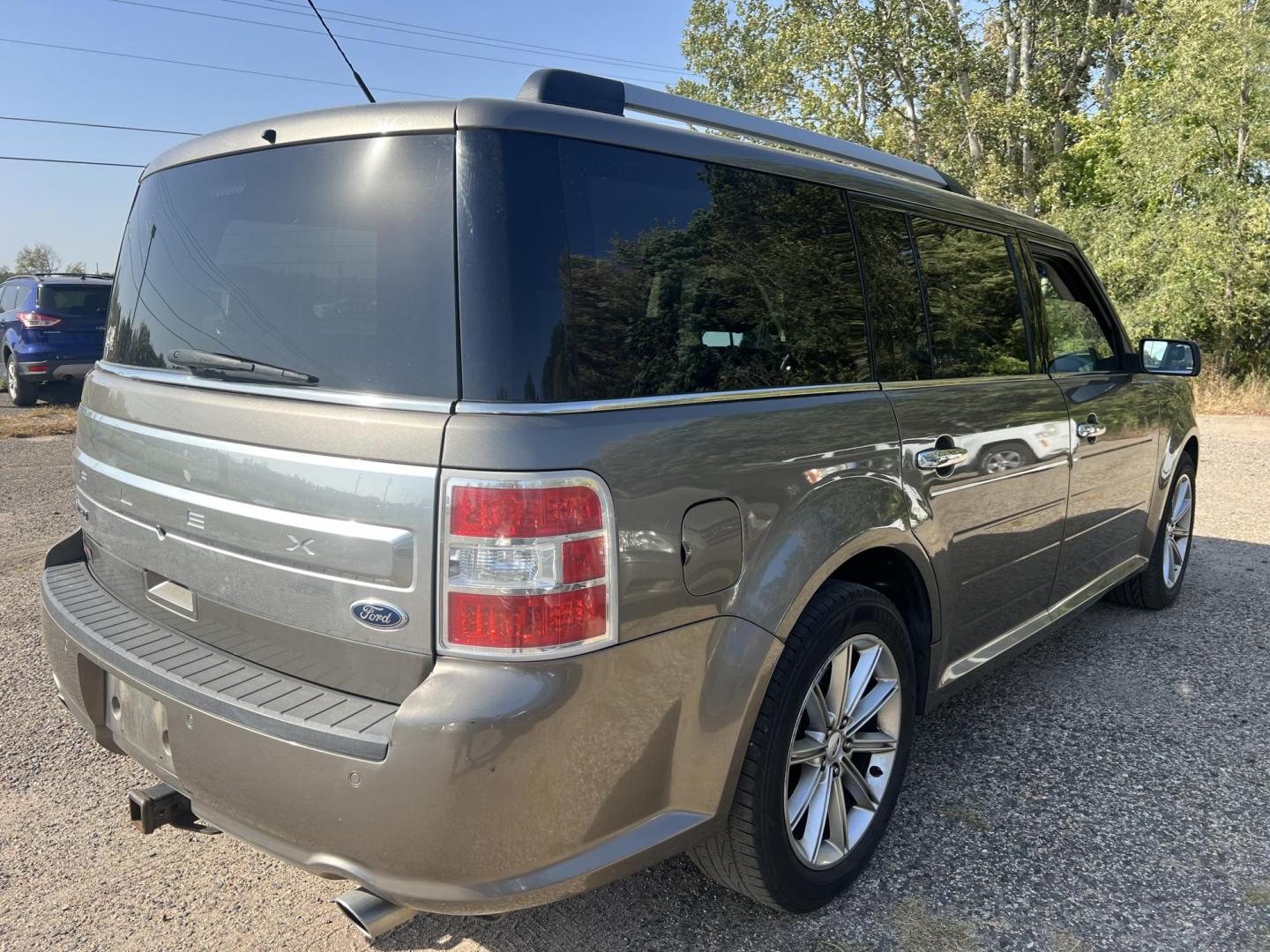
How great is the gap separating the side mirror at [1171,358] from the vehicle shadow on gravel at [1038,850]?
54.1 inches

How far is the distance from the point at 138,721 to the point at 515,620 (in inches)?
42.8

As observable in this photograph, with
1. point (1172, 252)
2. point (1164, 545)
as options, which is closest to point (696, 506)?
point (1164, 545)

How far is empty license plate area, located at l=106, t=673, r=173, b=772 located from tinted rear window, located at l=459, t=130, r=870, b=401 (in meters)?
1.08

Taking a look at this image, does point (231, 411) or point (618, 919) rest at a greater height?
point (231, 411)

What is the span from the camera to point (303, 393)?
1892mm

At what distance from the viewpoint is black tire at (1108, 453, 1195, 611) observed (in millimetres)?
4781

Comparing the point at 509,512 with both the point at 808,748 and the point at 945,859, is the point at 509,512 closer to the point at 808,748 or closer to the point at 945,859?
the point at 808,748

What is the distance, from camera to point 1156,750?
3.34 meters

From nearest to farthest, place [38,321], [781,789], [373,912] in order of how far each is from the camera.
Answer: [373,912] < [781,789] < [38,321]

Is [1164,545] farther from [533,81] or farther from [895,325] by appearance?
[533,81]

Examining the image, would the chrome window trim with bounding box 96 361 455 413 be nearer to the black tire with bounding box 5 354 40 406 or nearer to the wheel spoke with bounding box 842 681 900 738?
the wheel spoke with bounding box 842 681 900 738

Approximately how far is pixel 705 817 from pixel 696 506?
0.68 metres

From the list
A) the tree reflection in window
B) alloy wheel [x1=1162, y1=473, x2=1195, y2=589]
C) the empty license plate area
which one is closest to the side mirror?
alloy wheel [x1=1162, y1=473, x2=1195, y2=589]

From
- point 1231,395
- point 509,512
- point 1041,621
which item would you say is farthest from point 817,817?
point 1231,395
